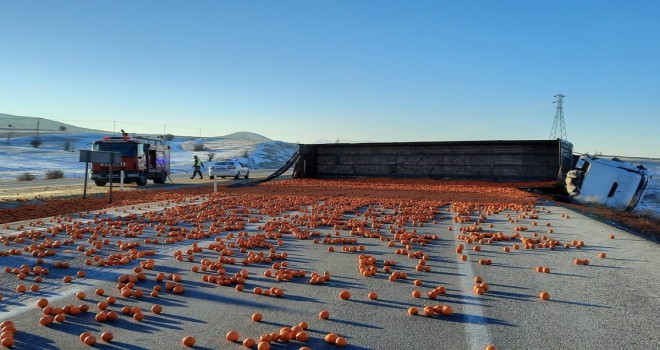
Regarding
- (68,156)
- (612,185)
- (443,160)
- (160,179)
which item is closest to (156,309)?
(612,185)

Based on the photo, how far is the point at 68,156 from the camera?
202ft

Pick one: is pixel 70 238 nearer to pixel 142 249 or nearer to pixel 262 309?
pixel 142 249

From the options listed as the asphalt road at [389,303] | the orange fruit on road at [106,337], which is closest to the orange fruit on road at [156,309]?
the asphalt road at [389,303]

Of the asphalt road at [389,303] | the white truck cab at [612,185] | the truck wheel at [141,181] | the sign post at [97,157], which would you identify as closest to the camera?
the asphalt road at [389,303]

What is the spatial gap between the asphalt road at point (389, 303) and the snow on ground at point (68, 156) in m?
39.3

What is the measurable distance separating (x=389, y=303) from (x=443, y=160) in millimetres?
23172

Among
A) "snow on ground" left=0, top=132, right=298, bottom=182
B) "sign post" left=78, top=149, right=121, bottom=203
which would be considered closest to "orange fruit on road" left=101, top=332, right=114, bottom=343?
"sign post" left=78, top=149, right=121, bottom=203

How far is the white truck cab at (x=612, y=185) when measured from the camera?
752 inches

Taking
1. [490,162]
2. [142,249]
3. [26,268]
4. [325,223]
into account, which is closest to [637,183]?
[490,162]

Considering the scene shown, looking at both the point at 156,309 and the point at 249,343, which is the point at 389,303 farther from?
the point at 156,309

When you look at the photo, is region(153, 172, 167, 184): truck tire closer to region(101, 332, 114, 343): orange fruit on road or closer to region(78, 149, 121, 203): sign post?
region(78, 149, 121, 203): sign post

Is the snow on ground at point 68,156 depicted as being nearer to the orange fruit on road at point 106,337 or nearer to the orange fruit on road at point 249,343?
the orange fruit on road at point 106,337

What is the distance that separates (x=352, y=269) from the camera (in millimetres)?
6605

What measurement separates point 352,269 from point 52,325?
12.5ft
